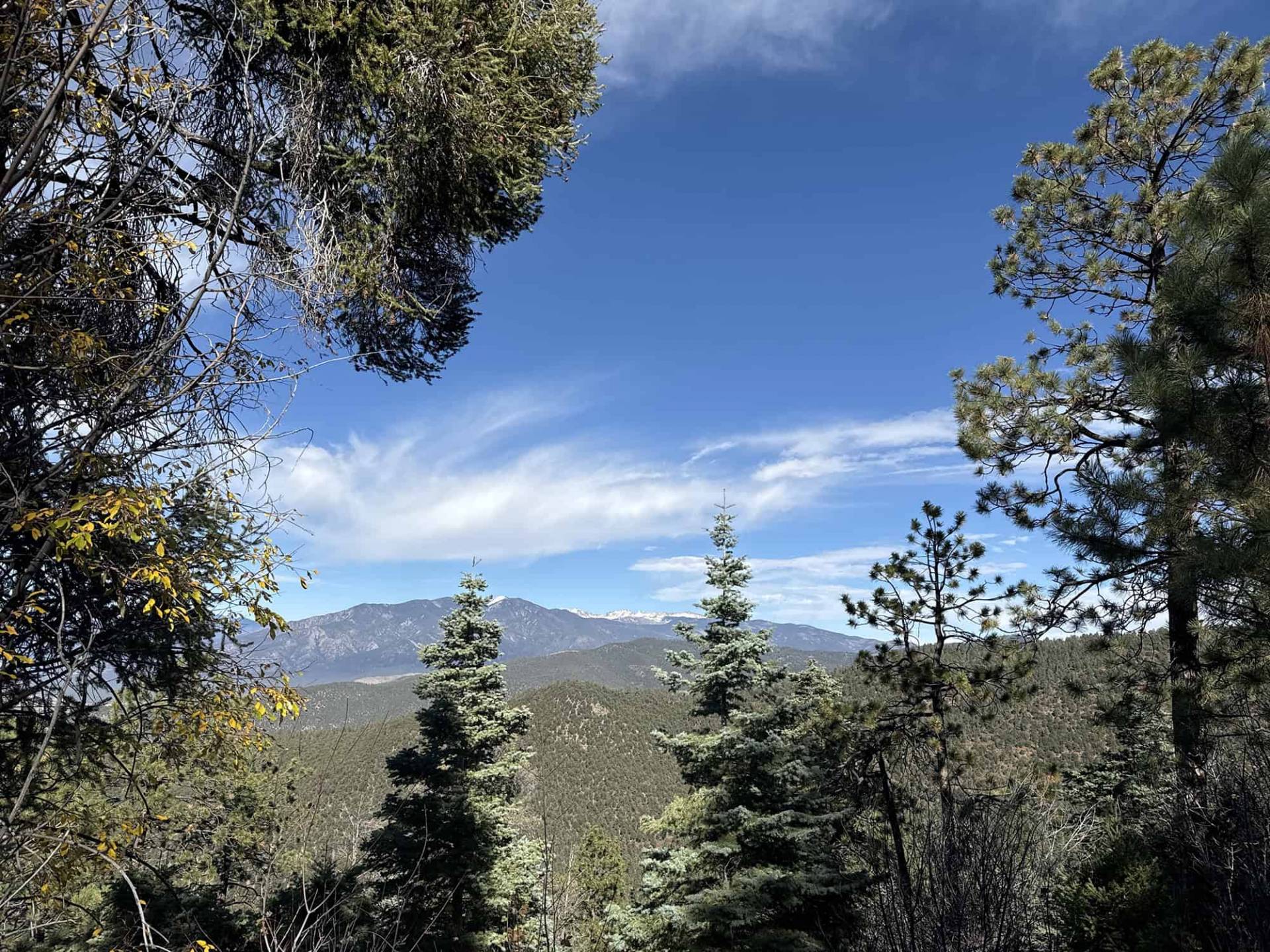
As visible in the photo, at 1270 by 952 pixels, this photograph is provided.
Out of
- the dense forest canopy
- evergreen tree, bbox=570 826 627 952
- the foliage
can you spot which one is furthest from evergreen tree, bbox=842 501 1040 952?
evergreen tree, bbox=570 826 627 952

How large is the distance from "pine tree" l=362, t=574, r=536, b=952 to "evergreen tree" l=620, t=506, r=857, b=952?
12.2 ft

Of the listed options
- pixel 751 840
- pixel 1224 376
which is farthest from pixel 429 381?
pixel 751 840

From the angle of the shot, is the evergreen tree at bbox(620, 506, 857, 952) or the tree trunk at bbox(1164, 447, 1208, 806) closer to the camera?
the tree trunk at bbox(1164, 447, 1208, 806)

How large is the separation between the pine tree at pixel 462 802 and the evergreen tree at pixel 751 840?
3.71 m

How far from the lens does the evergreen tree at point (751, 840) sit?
9.71 m

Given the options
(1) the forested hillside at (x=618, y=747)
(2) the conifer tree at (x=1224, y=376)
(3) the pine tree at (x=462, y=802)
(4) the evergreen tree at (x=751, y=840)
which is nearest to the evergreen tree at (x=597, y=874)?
(1) the forested hillside at (x=618, y=747)

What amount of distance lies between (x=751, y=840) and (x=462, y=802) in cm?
775

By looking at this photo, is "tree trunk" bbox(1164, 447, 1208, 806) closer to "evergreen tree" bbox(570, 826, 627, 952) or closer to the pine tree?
the pine tree

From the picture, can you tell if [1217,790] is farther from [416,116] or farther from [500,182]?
[416,116]

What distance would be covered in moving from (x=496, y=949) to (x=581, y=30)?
63.2 ft

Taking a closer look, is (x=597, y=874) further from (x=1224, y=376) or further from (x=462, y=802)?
(x=1224, y=376)

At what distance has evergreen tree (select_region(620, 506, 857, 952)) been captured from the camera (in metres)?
9.71

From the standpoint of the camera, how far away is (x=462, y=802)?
579 inches

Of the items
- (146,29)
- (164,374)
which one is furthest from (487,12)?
(164,374)
